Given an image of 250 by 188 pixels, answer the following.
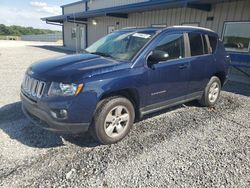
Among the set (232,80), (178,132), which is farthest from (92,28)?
(178,132)

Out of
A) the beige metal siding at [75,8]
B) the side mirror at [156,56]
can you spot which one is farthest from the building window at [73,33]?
the side mirror at [156,56]

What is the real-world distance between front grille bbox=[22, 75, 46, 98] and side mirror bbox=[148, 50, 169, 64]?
1812 mm

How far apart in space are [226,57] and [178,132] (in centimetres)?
→ 278

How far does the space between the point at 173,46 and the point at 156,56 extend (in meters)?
0.77

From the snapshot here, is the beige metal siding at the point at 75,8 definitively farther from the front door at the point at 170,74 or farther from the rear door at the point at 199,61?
the front door at the point at 170,74

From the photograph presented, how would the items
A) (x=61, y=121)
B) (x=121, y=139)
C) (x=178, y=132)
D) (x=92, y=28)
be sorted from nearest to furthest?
(x=61, y=121) < (x=121, y=139) < (x=178, y=132) < (x=92, y=28)

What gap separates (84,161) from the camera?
3.01 meters

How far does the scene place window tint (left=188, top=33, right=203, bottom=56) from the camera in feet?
14.7

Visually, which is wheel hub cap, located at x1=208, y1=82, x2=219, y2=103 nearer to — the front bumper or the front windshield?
the front windshield

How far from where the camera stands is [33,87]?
3.25 m

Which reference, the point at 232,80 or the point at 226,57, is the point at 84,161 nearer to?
the point at 226,57

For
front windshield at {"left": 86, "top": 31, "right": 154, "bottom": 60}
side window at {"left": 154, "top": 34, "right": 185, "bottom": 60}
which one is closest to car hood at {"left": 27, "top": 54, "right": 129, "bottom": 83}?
front windshield at {"left": 86, "top": 31, "right": 154, "bottom": 60}

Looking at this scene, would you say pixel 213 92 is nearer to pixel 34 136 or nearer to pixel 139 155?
pixel 139 155

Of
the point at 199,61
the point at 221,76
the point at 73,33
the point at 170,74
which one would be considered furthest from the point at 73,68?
the point at 73,33
